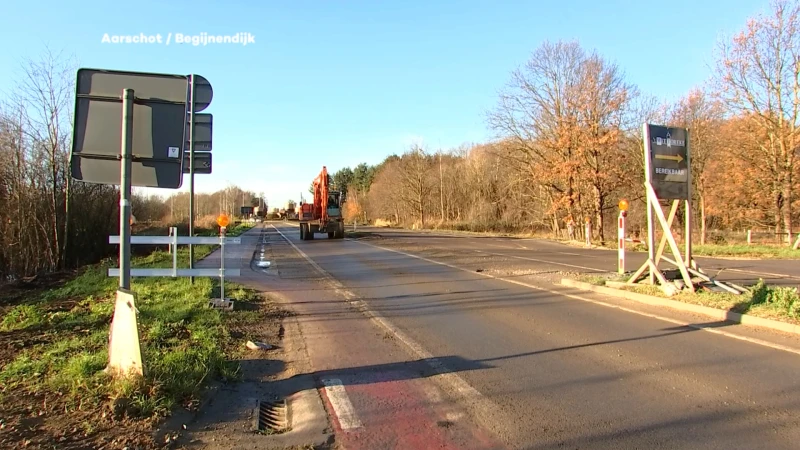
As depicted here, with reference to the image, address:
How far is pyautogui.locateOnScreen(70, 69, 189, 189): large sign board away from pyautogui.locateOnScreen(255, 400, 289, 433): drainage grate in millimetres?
2241

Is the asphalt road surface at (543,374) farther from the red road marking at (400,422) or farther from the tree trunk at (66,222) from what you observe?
the tree trunk at (66,222)

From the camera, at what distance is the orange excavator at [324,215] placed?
112ft

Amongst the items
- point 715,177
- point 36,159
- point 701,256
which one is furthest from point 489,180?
point 36,159

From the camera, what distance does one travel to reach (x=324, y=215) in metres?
34.2

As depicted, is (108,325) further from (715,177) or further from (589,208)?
(715,177)

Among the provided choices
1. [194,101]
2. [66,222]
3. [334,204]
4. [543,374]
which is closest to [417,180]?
[334,204]

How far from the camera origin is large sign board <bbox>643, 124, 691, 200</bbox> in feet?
33.2

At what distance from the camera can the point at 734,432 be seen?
3947 mm

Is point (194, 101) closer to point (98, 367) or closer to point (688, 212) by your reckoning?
point (98, 367)

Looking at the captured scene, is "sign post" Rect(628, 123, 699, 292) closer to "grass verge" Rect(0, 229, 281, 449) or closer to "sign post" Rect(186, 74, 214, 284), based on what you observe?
"grass verge" Rect(0, 229, 281, 449)

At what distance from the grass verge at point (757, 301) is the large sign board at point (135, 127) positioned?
8.06 meters

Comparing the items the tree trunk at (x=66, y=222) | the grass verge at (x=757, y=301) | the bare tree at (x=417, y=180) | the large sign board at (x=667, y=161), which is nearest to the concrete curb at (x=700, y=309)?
the grass verge at (x=757, y=301)

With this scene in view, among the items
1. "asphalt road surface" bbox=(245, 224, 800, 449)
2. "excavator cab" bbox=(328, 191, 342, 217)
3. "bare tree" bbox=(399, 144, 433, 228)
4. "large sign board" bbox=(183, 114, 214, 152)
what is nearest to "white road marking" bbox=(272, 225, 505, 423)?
"asphalt road surface" bbox=(245, 224, 800, 449)

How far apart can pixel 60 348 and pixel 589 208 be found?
30.7 meters
